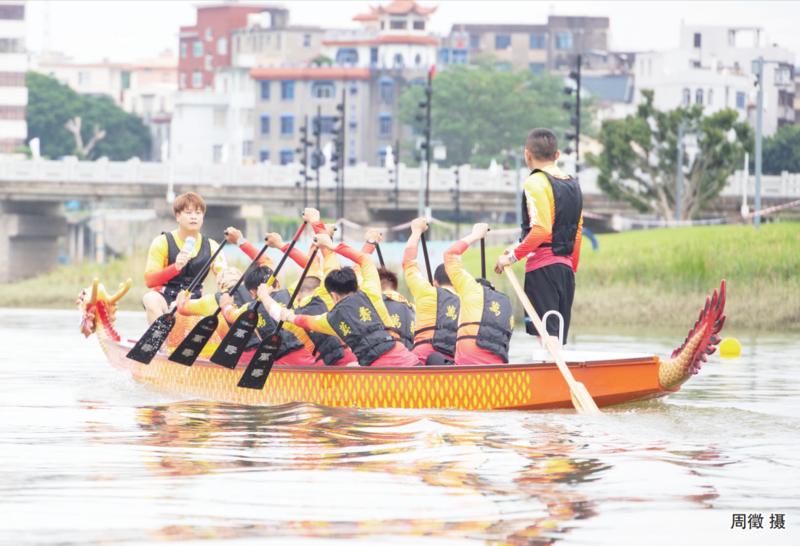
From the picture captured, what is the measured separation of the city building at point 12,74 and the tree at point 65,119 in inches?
322

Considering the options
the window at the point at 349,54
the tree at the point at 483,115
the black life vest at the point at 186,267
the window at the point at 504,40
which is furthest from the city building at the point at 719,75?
the black life vest at the point at 186,267

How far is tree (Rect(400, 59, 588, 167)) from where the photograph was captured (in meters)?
123

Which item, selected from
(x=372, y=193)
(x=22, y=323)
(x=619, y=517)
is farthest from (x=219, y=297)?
(x=372, y=193)

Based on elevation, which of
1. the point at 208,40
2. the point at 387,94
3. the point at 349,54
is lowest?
the point at 387,94

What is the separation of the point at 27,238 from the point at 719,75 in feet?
193

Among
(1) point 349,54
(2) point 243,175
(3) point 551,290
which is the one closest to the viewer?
(3) point 551,290

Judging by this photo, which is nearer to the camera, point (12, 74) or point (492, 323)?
point (492, 323)

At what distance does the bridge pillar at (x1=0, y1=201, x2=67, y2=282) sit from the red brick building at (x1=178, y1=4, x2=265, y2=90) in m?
91.7

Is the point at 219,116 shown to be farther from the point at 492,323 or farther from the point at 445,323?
the point at 492,323

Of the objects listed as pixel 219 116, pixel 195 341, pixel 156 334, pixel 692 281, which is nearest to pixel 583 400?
pixel 195 341

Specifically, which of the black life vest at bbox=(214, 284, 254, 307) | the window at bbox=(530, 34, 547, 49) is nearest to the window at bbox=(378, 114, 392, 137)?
the window at bbox=(530, 34, 547, 49)

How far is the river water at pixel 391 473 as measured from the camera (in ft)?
35.3

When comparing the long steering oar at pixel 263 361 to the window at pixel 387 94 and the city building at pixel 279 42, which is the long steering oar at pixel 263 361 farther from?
the city building at pixel 279 42

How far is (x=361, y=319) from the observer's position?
16266 millimetres
